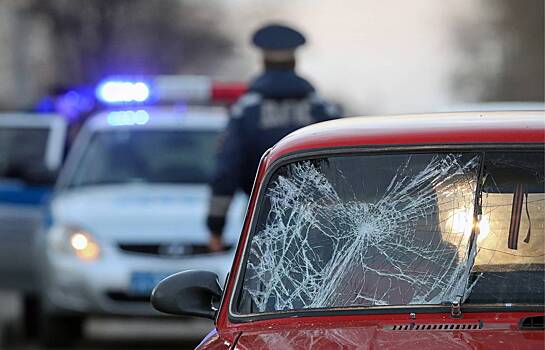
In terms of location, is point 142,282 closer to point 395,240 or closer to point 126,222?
point 126,222

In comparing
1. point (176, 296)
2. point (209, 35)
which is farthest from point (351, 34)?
point (176, 296)

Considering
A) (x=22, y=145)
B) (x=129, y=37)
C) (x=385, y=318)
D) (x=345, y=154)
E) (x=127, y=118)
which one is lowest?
(x=129, y=37)

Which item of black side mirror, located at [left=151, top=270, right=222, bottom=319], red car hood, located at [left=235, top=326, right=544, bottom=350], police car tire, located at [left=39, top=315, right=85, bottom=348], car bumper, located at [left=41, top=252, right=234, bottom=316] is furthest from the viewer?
police car tire, located at [left=39, top=315, right=85, bottom=348]

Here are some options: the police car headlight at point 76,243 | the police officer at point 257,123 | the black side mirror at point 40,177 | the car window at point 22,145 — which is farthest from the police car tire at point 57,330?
the police officer at point 257,123

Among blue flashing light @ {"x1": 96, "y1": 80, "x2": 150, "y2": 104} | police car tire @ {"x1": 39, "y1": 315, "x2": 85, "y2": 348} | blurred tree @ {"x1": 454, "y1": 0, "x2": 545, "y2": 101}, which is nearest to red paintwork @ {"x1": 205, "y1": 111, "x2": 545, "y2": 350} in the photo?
police car tire @ {"x1": 39, "y1": 315, "x2": 85, "y2": 348}

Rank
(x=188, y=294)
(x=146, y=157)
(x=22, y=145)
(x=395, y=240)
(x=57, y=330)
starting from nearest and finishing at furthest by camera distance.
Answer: (x=395, y=240)
(x=188, y=294)
(x=57, y=330)
(x=146, y=157)
(x=22, y=145)

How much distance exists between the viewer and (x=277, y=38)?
899 centimetres

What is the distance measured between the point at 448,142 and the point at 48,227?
22.2 ft

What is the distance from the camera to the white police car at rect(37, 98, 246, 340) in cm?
1058

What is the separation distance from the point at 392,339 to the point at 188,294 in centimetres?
102

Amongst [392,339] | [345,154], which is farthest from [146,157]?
[392,339]

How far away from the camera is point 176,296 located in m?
5.08

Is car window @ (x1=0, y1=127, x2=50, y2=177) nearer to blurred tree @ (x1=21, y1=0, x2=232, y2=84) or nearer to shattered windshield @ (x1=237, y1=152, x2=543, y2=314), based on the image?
shattered windshield @ (x1=237, y1=152, x2=543, y2=314)

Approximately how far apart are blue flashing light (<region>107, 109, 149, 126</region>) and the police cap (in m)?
3.16
